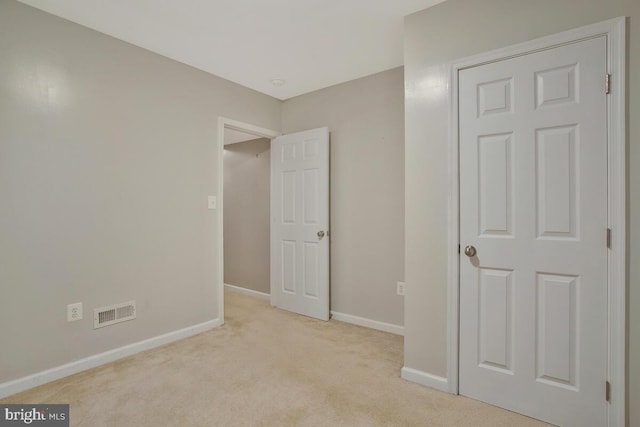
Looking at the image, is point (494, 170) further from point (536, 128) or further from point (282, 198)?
point (282, 198)

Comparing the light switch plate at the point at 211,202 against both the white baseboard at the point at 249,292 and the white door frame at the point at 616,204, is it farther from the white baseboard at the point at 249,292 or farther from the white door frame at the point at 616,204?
the white door frame at the point at 616,204

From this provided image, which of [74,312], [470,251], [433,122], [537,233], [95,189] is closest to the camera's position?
[537,233]

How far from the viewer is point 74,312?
2.22m

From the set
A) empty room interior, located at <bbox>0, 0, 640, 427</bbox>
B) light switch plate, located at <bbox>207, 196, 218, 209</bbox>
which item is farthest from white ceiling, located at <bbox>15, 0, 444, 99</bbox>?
light switch plate, located at <bbox>207, 196, 218, 209</bbox>

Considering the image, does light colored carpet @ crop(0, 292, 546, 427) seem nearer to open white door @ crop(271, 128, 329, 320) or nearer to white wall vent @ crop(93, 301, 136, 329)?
white wall vent @ crop(93, 301, 136, 329)

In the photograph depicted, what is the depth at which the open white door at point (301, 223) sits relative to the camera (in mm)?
3352

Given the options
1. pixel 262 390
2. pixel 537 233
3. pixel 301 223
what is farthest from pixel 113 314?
pixel 537 233

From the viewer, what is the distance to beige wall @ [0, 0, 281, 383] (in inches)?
78.5

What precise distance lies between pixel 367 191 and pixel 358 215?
0.27 metres

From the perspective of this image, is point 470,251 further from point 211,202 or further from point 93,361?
point 93,361

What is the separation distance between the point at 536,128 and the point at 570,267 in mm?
784

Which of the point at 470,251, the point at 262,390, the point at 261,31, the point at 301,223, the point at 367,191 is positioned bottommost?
the point at 262,390

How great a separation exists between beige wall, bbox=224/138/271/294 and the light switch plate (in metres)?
1.17

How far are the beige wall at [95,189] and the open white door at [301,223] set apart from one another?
2.73ft
